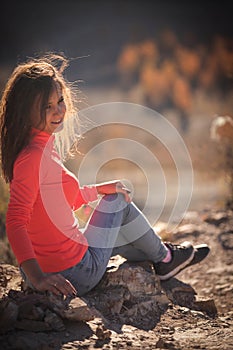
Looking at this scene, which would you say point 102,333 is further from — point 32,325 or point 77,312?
point 32,325

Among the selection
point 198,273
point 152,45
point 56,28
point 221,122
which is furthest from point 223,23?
point 198,273

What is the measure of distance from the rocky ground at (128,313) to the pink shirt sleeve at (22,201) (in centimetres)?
26

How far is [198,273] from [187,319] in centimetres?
126

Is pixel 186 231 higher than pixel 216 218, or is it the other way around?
pixel 216 218

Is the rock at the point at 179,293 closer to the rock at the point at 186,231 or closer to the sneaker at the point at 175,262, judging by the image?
the sneaker at the point at 175,262

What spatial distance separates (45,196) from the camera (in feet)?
9.61

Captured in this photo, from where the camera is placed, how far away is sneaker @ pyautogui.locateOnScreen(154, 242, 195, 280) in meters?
3.83

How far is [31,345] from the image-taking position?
8.45 ft

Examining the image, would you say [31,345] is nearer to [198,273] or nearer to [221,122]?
[198,273]

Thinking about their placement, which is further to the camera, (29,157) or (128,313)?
(128,313)

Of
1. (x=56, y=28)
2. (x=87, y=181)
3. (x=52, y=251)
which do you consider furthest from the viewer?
(x=56, y=28)

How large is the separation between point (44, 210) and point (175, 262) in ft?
3.91

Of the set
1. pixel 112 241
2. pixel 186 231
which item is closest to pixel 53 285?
pixel 112 241

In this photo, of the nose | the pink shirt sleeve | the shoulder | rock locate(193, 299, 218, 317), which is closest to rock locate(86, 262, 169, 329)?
rock locate(193, 299, 218, 317)
